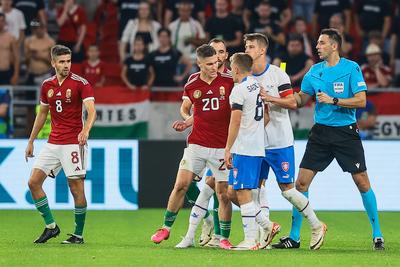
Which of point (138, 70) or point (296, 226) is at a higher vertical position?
point (138, 70)

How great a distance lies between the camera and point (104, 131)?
62.7 ft

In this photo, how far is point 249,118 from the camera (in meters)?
12.2

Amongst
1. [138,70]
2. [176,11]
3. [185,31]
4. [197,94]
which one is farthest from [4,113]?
[197,94]

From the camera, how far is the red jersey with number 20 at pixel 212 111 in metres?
12.7

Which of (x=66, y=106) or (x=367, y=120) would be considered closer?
(x=66, y=106)

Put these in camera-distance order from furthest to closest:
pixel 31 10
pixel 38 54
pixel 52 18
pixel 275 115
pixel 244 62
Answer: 1. pixel 52 18
2. pixel 31 10
3. pixel 38 54
4. pixel 275 115
5. pixel 244 62

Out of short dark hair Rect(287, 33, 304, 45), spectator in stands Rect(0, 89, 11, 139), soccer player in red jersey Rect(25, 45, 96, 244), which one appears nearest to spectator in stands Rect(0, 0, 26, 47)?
spectator in stands Rect(0, 89, 11, 139)

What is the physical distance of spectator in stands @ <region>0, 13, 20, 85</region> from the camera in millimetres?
20750

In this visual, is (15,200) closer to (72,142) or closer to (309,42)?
(72,142)

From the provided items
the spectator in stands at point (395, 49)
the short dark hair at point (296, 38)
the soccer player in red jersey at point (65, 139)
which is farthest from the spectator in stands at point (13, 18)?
the soccer player in red jersey at point (65, 139)

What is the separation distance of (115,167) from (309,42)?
5.76 metres

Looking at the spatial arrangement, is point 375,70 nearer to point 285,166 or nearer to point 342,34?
point 342,34

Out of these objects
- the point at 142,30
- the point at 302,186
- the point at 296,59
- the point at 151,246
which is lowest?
the point at 151,246

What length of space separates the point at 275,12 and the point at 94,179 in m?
6.10
